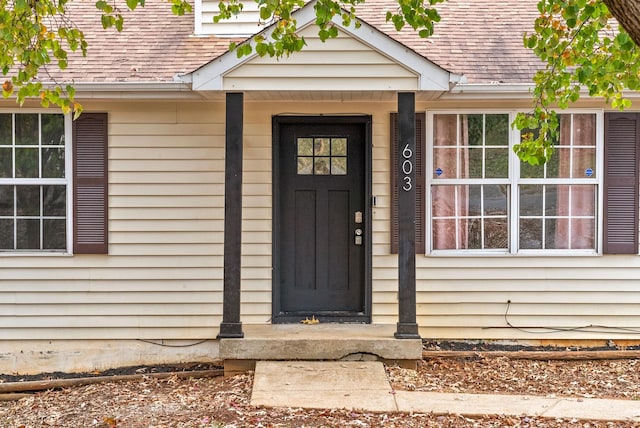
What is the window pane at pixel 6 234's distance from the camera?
652 centimetres

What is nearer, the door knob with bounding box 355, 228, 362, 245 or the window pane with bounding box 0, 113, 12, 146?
the window pane with bounding box 0, 113, 12, 146

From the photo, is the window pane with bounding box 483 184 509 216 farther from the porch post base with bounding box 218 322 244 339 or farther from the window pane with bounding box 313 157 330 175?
the porch post base with bounding box 218 322 244 339

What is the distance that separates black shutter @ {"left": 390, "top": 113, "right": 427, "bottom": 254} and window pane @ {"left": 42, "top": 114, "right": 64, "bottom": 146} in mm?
3462

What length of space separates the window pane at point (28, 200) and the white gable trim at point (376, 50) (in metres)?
2.16

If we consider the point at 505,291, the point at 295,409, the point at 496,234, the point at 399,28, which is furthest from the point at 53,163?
the point at 505,291

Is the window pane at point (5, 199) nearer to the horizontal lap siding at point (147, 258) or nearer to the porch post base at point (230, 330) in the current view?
the horizontal lap siding at point (147, 258)

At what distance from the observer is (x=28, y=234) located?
21.5ft

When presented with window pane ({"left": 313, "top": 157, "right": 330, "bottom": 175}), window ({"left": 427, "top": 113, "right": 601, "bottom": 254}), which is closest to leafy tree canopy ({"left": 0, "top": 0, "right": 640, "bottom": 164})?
window ({"left": 427, "top": 113, "right": 601, "bottom": 254})

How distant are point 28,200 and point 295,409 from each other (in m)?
3.77

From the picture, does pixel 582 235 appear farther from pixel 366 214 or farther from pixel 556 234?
pixel 366 214

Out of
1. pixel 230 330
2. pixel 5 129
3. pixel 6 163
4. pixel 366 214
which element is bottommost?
pixel 230 330

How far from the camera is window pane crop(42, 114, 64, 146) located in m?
6.52

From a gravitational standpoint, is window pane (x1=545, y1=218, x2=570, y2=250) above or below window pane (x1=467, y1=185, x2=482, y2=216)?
below

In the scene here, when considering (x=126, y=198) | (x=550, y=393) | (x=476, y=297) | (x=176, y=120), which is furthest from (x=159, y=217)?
(x=550, y=393)
